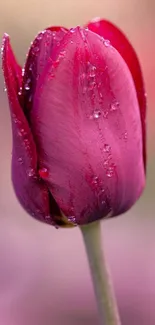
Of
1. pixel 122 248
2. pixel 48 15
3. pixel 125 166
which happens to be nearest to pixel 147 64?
pixel 48 15

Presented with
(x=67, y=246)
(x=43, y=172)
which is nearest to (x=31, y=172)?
(x=43, y=172)

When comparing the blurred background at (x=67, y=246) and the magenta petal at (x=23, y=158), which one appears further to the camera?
the blurred background at (x=67, y=246)

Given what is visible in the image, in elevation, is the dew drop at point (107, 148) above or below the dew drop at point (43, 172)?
above

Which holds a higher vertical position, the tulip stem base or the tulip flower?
the tulip flower

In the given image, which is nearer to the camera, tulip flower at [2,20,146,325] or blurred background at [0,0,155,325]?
tulip flower at [2,20,146,325]

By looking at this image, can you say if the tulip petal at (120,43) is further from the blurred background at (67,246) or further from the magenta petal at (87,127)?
the blurred background at (67,246)

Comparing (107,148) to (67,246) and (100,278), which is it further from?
(67,246)

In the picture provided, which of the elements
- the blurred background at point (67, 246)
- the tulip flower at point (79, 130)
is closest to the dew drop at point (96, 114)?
the tulip flower at point (79, 130)

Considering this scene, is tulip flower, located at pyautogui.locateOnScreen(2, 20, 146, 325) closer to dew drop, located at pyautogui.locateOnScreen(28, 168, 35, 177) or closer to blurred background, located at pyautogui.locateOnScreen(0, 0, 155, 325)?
dew drop, located at pyautogui.locateOnScreen(28, 168, 35, 177)

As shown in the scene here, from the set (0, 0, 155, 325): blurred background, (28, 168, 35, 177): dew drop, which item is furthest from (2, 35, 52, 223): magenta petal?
(0, 0, 155, 325): blurred background
